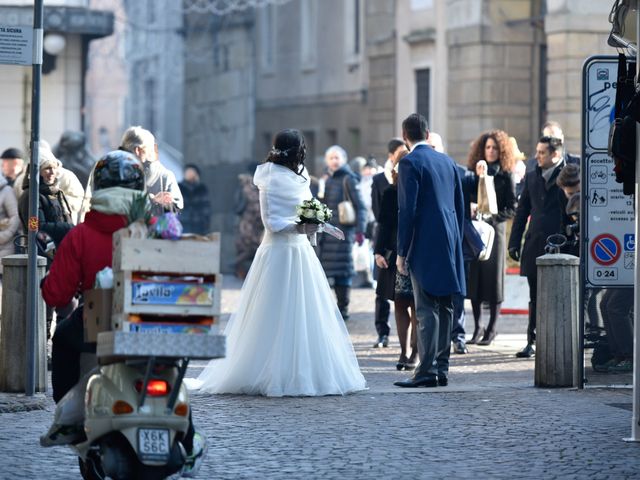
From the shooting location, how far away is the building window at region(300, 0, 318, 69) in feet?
148

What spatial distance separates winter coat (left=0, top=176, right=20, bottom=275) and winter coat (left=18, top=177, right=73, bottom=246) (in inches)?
43.3

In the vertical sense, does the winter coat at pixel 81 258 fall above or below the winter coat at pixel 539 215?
below

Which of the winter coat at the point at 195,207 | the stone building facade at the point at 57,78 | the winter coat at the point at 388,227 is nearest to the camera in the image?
the winter coat at the point at 388,227

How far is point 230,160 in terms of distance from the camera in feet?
166

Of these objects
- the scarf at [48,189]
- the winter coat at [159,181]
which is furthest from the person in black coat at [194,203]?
the scarf at [48,189]

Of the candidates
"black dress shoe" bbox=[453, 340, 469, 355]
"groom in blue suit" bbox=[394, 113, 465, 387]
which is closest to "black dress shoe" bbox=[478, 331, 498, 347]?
"black dress shoe" bbox=[453, 340, 469, 355]

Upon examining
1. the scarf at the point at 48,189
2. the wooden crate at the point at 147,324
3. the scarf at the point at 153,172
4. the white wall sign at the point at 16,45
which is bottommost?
the wooden crate at the point at 147,324

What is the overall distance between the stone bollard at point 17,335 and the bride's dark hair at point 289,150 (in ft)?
6.20

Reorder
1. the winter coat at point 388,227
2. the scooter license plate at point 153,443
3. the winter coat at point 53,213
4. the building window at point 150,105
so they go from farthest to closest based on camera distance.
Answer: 1. the building window at point 150,105
2. the winter coat at point 388,227
3. the winter coat at point 53,213
4. the scooter license plate at point 153,443

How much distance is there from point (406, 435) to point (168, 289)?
2934 mm

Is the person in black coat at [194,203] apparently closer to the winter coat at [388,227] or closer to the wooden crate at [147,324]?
the winter coat at [388,227]

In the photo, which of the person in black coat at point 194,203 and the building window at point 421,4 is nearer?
the person in black coat at point 194,203

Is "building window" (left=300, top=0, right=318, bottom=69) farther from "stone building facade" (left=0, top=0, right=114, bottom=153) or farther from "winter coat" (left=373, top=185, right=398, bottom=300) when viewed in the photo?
"winter coat" (left=373, top=185, right=398, bottom=300)

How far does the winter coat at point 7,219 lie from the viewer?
1545 centimetres
